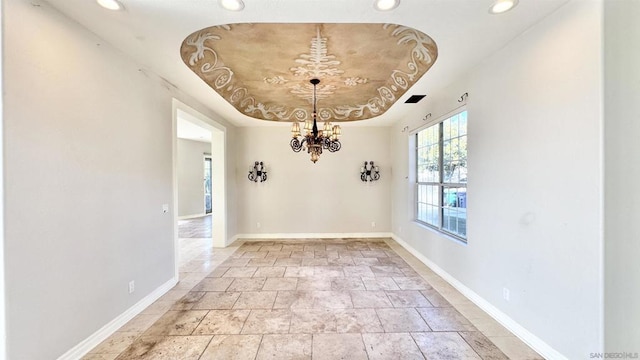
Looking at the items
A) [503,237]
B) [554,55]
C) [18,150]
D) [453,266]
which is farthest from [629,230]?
[18,150]

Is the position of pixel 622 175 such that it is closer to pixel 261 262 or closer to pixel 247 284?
pixel 247 284

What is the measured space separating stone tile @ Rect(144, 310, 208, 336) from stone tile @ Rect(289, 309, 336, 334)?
A: 1.03 m

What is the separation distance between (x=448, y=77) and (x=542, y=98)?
1403mm

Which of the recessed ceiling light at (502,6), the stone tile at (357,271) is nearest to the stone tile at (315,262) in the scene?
the stone tile at (357,271)

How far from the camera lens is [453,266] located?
367 centimetres

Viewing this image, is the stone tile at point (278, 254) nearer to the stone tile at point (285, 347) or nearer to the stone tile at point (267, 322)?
the stone tile at point (267, 322)

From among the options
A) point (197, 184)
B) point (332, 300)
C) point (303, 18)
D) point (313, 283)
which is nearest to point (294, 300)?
point (332, 300)

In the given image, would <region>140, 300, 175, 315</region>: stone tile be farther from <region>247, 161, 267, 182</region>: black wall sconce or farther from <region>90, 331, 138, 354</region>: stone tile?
<region>247, 161, 267, 182</region>: black wall sconce

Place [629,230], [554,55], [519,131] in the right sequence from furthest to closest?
[519,131] < [554,55] < [629,230]

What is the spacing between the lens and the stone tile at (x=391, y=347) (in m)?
2.23

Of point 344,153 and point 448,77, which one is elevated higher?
point 448,77

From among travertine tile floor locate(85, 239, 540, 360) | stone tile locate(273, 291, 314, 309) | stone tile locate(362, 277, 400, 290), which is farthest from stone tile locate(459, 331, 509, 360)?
stone tile locate(273, 291, 314, 309)

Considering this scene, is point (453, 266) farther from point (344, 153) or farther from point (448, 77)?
point (344, 153)

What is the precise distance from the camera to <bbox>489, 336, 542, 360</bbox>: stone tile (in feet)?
7.22
